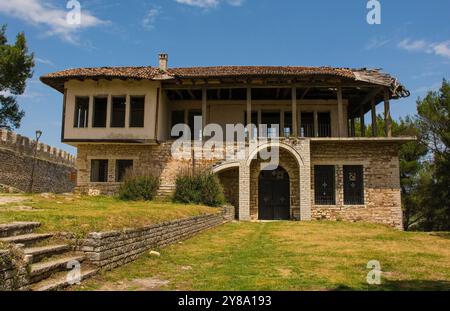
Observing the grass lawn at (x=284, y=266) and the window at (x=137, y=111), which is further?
the window at (x=137, y=111)

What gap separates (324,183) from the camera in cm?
2030

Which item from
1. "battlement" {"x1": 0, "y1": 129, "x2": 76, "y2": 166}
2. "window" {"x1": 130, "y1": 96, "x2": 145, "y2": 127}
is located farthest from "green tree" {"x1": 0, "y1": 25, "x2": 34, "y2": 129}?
"window" {"x1": 130, "y1": 96, "x2": 145, "y2": 127}

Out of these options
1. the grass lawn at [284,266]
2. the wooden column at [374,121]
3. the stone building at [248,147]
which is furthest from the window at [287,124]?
the grass lawn at [284,266]

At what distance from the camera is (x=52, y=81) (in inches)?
814

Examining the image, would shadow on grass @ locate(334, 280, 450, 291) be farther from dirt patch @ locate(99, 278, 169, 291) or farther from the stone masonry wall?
the stone masonry wall

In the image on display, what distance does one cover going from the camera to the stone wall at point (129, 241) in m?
6.35

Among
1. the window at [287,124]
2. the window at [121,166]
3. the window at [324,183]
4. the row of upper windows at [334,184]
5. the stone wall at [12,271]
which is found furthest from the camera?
the window at [287,124]

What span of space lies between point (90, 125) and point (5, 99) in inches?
331

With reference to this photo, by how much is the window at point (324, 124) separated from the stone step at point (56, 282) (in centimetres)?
1915

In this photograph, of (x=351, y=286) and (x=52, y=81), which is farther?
(x=52, y=81)

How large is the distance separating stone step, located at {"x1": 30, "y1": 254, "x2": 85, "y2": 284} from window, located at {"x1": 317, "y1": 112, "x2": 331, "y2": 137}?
19.1 m

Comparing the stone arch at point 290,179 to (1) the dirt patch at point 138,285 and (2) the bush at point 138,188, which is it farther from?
(1) the dirt patch at point 138,285
